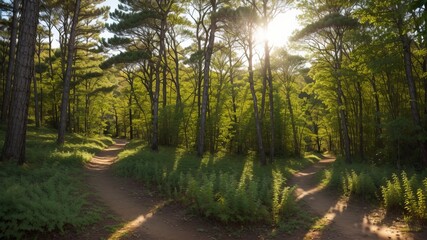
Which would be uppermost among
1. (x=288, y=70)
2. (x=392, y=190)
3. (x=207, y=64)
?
(x=288, y=70)

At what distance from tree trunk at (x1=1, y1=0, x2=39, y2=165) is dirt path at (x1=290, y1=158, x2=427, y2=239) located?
31.6 feet

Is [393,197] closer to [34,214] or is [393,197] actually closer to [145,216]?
[145,216]

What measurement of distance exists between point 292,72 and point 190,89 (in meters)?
10.6

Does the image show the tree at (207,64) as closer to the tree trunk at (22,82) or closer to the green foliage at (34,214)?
the tree trunk at (22,82)

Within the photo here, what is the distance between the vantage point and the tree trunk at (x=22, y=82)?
1030 cm

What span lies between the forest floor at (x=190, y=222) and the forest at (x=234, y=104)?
379 millimetres

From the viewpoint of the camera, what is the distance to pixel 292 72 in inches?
1198

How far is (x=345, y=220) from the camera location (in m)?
8.95

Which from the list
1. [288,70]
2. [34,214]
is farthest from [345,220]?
[288,70]

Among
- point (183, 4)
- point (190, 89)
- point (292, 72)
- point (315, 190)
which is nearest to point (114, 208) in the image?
point (315, 190)

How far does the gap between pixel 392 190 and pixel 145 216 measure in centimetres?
775

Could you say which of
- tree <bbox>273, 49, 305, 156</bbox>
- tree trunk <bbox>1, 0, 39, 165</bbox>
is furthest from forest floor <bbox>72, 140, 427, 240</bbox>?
tree <bbox>273, 49, 305, 156</bbox>

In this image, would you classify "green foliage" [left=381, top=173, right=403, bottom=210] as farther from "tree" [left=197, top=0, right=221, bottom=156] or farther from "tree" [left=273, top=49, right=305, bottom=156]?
"tree" [left=273, top=49, right=305, bottom=156]

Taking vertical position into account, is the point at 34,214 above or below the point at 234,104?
below
